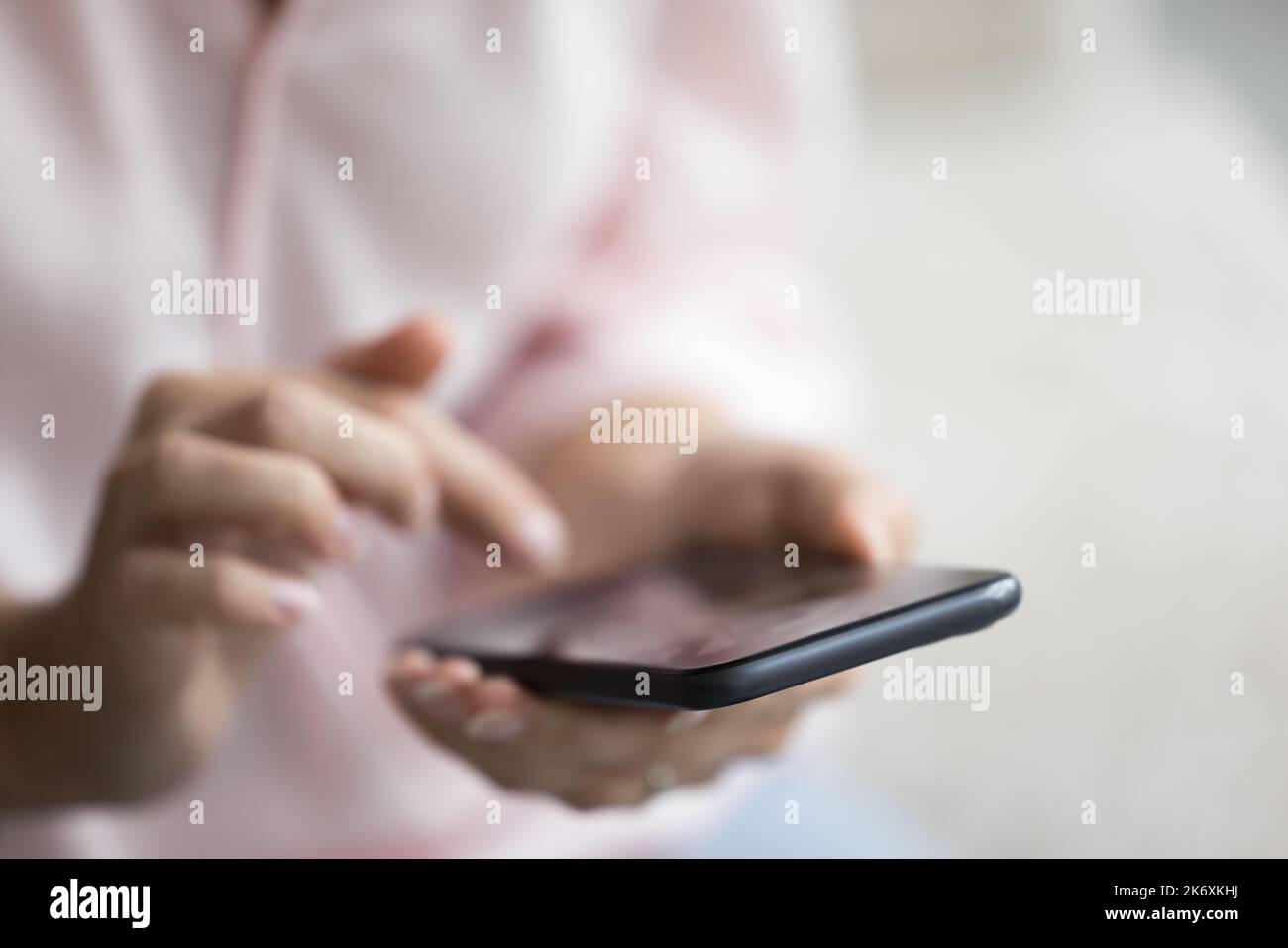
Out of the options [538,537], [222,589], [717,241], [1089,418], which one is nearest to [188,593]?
[222,589]

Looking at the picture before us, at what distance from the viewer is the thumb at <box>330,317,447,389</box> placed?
311 mm

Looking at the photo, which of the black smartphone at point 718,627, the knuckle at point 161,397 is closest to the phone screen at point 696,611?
the black smartphone at point 718,627

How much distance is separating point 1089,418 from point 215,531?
0.66 metres

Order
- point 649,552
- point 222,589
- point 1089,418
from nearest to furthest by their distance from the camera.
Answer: point 222,589
point 649,552
point 1089,418

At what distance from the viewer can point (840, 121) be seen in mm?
619

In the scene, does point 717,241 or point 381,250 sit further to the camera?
point 717,241

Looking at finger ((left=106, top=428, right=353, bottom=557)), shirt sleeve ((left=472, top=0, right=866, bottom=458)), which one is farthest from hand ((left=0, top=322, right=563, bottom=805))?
shirt sleeve ((left=472, top=0, right=866, bottom=458))

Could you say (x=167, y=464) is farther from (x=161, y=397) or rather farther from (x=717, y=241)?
(x=717, y=241)

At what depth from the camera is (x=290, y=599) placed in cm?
28

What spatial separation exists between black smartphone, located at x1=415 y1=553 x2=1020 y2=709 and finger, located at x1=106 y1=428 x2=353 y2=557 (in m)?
0.07

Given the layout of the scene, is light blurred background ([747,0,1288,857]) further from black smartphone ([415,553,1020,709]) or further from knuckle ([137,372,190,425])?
knuckle ([137,372,190,425])

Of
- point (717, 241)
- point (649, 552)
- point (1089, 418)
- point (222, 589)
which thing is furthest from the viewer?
point (1089, 418)

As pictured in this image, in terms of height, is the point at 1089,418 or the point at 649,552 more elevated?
the point at 1089,418

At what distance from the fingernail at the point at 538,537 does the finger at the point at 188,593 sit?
84 millimetres
